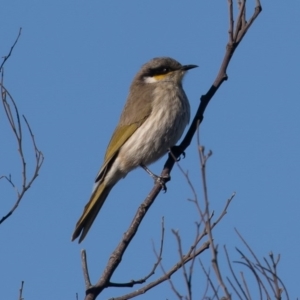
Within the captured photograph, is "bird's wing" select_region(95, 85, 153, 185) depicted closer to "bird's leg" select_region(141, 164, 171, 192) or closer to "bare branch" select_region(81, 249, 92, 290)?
"bird's leg" select_region(141, 164, 171, 192)

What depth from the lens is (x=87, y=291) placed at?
17.7 ft

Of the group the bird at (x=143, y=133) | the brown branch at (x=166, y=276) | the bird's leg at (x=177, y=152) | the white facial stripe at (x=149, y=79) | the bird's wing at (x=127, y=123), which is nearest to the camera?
the brown branch at (x=166, y=276)

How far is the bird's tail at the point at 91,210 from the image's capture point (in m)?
8.28

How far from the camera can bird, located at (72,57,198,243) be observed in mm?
9055

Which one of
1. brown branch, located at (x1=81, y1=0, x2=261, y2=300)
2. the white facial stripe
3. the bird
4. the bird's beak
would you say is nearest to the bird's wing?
the bird

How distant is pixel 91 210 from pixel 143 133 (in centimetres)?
120

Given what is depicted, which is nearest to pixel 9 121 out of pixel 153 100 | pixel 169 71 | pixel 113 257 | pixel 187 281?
pixel 113 257

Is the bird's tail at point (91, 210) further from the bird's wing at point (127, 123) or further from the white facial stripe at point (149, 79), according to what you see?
the white facial stripe at point (149, 79)

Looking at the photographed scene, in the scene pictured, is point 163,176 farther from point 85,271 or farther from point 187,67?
point 187,67

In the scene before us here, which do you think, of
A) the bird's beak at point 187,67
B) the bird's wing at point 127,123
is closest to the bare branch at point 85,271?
the bird's wing at point 127,123

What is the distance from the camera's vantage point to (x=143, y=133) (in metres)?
9.23

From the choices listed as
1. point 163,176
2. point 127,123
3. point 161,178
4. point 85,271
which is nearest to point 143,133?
point 127,123

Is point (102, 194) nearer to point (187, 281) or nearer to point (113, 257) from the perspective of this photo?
point (113, 257)

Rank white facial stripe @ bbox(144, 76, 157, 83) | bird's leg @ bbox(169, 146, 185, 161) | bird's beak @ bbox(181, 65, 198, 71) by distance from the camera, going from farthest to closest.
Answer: white facial stripe @ bbox(144, 76, 157, 83) → bird's beak @ bbox(181, 65, 198, 71) → bird's leg @ bbox(169, 146, 185, 161)
